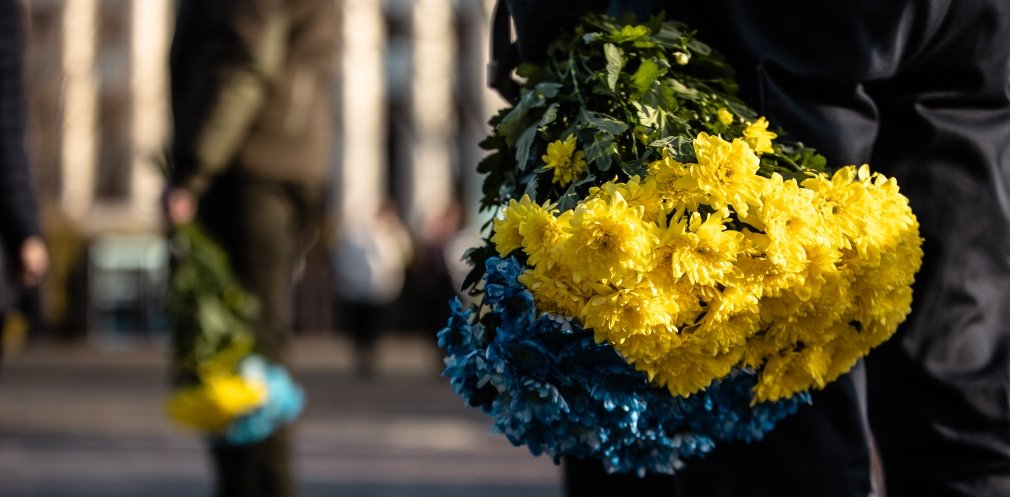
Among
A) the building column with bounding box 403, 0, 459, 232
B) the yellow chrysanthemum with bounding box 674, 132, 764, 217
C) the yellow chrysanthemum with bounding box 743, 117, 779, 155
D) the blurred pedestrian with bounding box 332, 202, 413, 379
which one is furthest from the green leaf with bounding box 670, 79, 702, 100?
the building column with bounding box 403, 0, 459, 232

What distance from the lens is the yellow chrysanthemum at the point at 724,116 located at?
2.24 m

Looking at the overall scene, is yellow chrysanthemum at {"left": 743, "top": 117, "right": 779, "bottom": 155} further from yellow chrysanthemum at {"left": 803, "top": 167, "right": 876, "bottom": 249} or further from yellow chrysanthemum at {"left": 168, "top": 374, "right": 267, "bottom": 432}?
yellow chrysanthemum at {"left": 168, "top": 374, "right": 267, "bottom": 432}

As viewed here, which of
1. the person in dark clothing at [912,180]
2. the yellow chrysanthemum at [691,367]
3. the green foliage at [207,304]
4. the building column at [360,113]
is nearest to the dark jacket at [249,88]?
the green foliage at [207,304]

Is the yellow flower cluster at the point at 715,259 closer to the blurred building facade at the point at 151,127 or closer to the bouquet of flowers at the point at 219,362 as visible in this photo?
the bouquet of flowers at the point at 219,362

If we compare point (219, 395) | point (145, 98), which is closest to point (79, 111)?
point (145, 98)

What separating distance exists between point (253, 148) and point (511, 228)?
2.60m

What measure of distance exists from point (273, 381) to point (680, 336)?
2.58m

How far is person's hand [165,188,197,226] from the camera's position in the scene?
4.38 metres

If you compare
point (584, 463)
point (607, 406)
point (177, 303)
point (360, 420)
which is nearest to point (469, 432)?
point (360, 420)

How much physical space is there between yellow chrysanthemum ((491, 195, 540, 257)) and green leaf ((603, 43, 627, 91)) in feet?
0.90

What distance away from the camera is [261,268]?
449cm

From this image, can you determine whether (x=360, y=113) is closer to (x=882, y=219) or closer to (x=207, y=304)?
(x=207, y=304)

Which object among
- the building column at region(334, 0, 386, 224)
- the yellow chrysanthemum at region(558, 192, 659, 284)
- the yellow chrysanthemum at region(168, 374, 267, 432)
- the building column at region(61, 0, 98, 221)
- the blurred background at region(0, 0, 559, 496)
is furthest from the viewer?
the building column at region(334, 0, 386, 224)

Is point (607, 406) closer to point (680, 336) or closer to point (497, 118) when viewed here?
point (680, 336)
